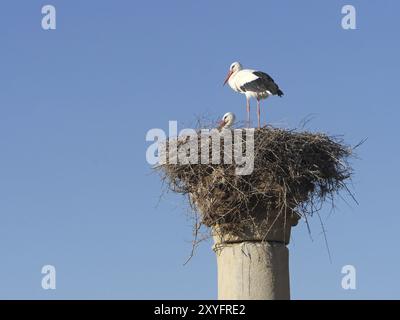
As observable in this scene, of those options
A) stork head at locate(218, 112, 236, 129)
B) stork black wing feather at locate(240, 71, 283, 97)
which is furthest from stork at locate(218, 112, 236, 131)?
stork black wing feather at locate(240, 71, 283, 97)

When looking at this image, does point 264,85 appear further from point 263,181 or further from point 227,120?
point 263,181

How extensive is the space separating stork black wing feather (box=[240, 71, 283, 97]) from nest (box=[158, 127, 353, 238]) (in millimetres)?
3693

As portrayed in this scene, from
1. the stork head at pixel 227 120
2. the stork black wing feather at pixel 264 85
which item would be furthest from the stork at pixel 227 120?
the stork black wing feather at pixel 264 85

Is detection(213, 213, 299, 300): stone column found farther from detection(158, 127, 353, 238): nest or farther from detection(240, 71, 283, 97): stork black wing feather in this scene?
detection(240, 71, 283, 97): stork black wing feather

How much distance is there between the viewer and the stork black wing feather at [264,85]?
664 inches

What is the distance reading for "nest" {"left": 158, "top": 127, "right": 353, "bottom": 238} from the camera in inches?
487

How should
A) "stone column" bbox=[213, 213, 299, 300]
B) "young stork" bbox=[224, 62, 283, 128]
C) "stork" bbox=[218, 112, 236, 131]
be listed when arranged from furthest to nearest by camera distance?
"young stork" bbox=[224, 62, 283, 128] → "stork" bbox=[218, 112, 236, 131] → "stone column" bbox=[213, 213, 299, 300]

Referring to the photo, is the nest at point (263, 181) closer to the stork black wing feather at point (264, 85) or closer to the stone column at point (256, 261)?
the stone column at point (256, 261)

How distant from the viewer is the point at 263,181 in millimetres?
12398

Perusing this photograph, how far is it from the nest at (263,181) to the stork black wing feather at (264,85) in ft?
12.1

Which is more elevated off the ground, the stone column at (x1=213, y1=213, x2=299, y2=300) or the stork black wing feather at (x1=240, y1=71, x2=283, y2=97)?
the stork black wing feather at (x1=240, y1=71, x2=283, y2=97)

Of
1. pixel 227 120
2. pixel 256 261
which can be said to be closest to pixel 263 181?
pixel 256 261
